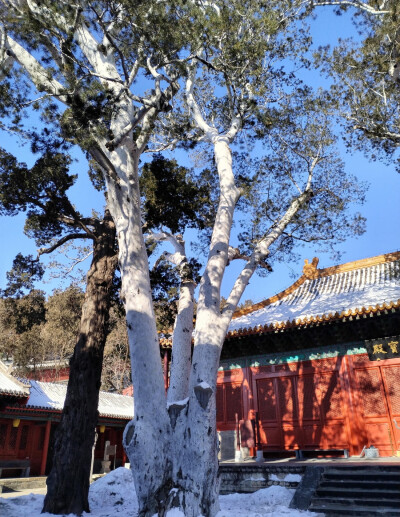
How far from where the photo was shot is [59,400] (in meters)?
15.6

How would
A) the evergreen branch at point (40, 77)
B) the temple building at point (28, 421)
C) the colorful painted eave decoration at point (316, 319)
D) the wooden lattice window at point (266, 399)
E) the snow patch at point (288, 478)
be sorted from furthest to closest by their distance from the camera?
the temple building at point (28, 421)
the wooden lattice window at point (266, 399)
the colorful painted eave decoration at point (316, 319)
the snow patch at point (288, 478)
the evergreen branch at point (40, 77)

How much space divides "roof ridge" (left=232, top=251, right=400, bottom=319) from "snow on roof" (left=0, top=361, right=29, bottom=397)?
23.4ft

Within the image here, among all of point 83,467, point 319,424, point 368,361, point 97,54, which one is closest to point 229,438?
point 319,424

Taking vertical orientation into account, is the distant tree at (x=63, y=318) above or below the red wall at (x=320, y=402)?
above

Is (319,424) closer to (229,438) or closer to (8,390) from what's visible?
(229,438)

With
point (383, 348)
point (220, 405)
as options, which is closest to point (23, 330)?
point (220, 405)

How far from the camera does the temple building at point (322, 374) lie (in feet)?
29.0

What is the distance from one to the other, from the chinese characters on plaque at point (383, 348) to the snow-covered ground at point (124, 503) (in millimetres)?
4161

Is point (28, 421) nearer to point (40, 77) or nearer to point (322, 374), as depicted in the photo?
point (322, 374)

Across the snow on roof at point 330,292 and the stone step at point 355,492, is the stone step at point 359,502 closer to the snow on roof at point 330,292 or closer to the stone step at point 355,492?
the stone step at point 355,492

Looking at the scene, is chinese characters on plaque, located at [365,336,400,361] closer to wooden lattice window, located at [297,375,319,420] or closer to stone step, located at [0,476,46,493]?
wooden lattice window, located at [297,375,319,420]

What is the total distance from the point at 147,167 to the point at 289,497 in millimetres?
7309

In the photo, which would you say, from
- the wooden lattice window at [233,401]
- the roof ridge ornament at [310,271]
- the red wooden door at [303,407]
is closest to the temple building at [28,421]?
the wooden lattice window at [233,401]

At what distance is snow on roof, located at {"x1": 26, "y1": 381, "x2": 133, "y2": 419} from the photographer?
14741mm
